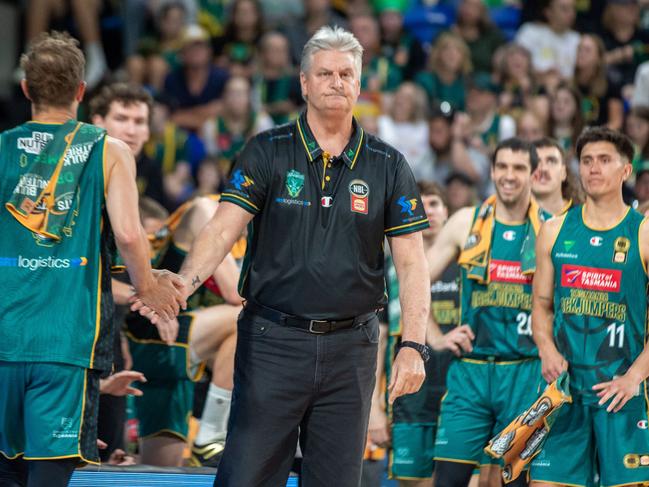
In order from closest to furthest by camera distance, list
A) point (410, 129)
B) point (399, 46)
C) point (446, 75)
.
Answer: point (410, 129) → point (446, 75) → point (399, 46)

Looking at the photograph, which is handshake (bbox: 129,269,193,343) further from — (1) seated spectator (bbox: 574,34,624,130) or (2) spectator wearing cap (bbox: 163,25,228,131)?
(1) seated spectator (bbox: 574,34,624,130)

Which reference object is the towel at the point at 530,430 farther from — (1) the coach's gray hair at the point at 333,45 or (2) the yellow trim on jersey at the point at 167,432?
(2) the yellow trim on jersey at the point at 167,432

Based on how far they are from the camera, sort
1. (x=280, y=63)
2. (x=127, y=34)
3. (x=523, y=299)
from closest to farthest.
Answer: (x=523, y=299) → (x=280, y=63) → (x=127, y=34)

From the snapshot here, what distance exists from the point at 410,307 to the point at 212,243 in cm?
86

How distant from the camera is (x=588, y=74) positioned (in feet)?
38.6

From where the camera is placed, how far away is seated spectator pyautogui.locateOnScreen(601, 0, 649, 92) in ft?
39.9

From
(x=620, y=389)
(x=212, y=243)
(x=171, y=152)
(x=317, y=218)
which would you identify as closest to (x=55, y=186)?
(x=212, y=243)

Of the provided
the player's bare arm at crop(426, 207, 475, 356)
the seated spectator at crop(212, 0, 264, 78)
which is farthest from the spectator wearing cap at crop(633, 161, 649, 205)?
the seated spectator at crop(212, 0, 264, 78)

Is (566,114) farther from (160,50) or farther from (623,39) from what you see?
(160,50)

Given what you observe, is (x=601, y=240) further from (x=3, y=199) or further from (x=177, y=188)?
(x=177, y=188)

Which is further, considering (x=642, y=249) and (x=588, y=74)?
(x=588, y=74)

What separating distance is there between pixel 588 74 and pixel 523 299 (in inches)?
227

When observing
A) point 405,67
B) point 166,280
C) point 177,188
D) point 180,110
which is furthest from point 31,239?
point 405,67

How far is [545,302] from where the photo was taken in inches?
243
